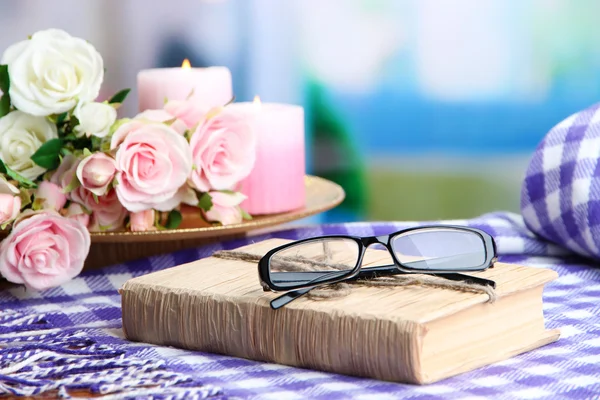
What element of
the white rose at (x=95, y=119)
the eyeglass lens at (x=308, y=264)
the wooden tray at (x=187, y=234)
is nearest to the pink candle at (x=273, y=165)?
the wooden tray at (x=187, y=234)

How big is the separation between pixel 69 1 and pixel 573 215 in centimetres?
76

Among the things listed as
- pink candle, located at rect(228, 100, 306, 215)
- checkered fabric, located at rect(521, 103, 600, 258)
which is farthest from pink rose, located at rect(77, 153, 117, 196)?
checkered fabric, located at rect(521, 103, 600, 258)

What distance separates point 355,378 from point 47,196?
328 mm

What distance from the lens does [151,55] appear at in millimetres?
1309

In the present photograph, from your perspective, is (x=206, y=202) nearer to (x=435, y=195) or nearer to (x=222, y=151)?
(x=222, y=151)

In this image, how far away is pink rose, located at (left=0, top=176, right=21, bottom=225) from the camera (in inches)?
27.6

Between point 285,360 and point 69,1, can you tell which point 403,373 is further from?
point 69,1

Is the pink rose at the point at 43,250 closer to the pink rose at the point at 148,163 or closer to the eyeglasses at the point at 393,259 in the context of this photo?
the pink rose at the point at 148,163

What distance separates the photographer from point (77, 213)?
0.74 metres

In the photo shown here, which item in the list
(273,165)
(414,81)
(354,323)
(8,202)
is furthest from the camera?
(414,81)

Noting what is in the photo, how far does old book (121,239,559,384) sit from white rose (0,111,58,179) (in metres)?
0.18

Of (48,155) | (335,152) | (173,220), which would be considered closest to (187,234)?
(173,220)

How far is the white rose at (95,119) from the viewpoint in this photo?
0.74m

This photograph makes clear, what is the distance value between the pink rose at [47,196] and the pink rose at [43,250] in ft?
0.04
